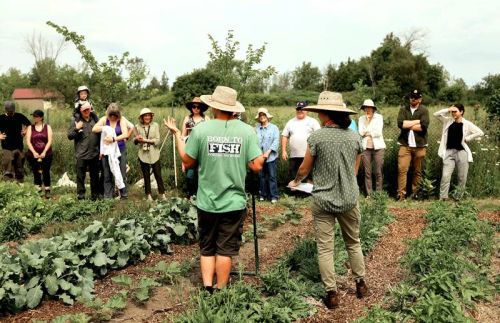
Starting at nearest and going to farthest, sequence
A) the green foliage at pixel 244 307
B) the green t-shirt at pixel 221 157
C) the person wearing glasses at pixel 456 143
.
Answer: the green foliage at pixel 244 307
the green t-shirt at pixel 221 157
the person wearing glasses at pixel 456 143

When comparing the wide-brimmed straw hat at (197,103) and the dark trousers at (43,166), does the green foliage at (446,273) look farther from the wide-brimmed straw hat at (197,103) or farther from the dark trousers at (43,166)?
the dark trousers at (43,166)

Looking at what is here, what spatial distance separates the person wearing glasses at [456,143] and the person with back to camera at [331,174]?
5.25m

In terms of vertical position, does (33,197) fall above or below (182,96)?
below

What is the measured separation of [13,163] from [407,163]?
27.3 ft

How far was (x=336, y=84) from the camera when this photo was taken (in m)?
48.1

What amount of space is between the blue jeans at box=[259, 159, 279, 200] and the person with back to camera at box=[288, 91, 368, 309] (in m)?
4.94

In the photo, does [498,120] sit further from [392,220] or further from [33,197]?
[33,197]

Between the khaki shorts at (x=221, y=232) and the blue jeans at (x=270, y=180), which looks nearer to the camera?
the khaki shorts at (x=221, y=232)

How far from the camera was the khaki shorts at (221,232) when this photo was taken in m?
4.29

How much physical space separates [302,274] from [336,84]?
148ft

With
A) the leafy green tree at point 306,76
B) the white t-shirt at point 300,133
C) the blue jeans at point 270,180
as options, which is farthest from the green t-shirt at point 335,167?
the leafy green tree at point 306,76

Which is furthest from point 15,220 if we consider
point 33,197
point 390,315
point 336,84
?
point 336,84

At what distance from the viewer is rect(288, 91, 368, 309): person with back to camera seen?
423 cm

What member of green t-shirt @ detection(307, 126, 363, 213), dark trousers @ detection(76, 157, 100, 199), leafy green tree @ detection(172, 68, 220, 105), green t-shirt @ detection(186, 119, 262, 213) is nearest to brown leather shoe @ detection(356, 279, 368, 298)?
green t-shirt @ detection(307, 126, 363, 213)
